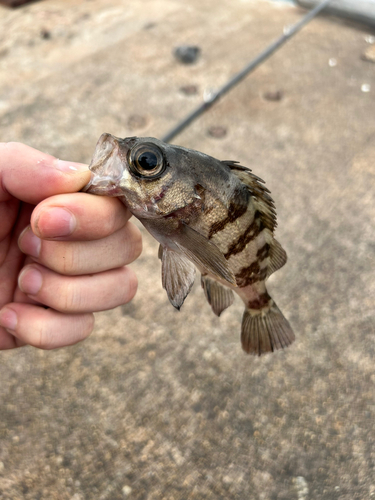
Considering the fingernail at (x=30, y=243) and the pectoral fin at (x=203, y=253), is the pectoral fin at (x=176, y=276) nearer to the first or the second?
the pectoral fin at (x=203, y=253)

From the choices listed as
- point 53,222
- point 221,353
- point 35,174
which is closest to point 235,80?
point 221,353

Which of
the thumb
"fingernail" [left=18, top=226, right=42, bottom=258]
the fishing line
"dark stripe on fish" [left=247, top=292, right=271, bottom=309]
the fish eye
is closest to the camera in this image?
the fish eye

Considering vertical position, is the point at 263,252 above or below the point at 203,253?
below

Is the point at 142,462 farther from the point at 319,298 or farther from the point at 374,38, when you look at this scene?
the point at 374,38

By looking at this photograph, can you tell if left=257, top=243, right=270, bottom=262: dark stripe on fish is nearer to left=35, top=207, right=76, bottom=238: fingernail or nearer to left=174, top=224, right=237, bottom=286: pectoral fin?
left=174, top=224, right=237, bottom=286: pectoral fin

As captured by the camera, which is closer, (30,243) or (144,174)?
(144,174)

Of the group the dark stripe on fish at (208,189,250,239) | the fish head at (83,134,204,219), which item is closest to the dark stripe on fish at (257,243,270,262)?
the dark stripe on fish at (208,189,250,239)

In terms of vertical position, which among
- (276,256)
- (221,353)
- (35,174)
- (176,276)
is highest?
(35,174)

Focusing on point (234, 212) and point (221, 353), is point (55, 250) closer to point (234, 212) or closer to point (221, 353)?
point (234, 212)
